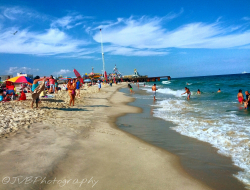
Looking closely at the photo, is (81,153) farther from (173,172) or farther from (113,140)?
(173,172)

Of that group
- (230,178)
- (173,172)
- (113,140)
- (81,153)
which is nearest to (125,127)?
(113,140)

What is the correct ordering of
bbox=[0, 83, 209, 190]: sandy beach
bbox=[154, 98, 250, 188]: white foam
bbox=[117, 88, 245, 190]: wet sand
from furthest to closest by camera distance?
bbox=[154, 98, 250, 188]: white foam
bbox=[117, 88, 245, 190]: wet sand
bbox=[0, 83, 209, 190]: sandy beach

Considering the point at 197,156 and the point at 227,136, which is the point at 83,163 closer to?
the point at 197,156

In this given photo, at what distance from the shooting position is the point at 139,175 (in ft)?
9.82

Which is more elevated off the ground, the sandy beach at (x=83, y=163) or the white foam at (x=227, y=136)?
the sandy beach at (x=83, y=163)

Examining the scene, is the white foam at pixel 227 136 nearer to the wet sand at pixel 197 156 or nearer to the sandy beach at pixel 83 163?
the wet sand at pixel 197 156

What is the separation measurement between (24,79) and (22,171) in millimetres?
11501

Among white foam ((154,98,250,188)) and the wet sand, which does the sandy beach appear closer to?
the wet sand

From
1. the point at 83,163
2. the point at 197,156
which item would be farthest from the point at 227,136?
the point at 83,163

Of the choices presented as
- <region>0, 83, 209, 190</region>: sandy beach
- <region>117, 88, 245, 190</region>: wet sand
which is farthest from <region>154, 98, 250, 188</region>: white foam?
<region>0, 83, 209, 190</region>: sandy beach

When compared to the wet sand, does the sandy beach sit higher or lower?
higher

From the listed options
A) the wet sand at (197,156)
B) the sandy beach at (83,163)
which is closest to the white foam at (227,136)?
the wet sand at (197,156)

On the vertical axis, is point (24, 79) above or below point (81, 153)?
above

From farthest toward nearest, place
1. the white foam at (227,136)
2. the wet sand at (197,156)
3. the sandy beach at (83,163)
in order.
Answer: the white foam at (227,136) → the wet sand at (197,156) → the sandy beach at (83,163)
